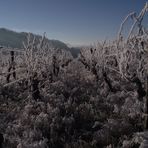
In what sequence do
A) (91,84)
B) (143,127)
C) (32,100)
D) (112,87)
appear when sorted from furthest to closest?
(91,84)
(112,87)
(32,100)
(143,127)

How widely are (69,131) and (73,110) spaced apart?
302 centimetres

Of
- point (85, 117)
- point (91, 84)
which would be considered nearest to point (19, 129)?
point (85, 117)

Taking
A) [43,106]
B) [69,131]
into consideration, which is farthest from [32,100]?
[69,131]

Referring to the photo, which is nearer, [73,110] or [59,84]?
[73,110]

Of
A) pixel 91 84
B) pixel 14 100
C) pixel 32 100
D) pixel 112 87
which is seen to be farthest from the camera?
pixel 91 84

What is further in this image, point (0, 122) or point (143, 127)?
point (0, 122)

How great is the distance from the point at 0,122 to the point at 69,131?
3.39 meters

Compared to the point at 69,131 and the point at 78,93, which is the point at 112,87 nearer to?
the point at 78,93

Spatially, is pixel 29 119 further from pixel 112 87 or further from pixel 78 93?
pixel 112 87

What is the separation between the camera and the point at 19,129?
1237 cm

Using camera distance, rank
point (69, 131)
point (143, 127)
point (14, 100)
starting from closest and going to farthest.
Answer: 1. point (143, 127)
2. point (69, 131)
3. point (14, 100)

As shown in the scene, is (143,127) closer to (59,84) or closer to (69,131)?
(69,131)

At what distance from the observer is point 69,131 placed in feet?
40.1

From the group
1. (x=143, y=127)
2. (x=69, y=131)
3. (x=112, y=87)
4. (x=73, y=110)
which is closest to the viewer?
(x=143, y=127)
